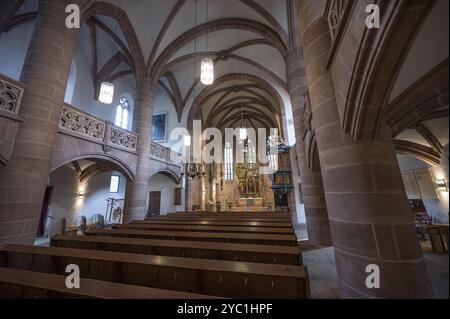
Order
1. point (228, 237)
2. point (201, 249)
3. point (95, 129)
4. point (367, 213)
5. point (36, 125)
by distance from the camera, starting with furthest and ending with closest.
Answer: point (95, 129), point (36, 125), point (228, 237), point (201, 249), point (367, 213)

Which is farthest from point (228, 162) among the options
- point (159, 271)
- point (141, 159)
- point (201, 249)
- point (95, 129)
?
point (159, 271)

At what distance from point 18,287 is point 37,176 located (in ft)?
9.82

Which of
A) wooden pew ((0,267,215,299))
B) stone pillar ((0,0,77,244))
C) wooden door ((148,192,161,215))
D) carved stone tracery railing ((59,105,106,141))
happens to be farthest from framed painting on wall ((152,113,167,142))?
wooden pew ((0,267,215,299))

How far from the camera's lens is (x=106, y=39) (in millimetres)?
8242

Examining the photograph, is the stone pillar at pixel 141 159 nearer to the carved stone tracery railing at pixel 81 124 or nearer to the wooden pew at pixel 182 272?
the carved stone tracery railing at pixel 81 124

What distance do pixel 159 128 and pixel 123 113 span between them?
234cm

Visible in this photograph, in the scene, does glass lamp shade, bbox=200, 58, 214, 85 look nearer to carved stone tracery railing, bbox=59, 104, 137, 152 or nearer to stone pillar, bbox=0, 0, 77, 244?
stone pillar, bbox=0, 0, 77, 244

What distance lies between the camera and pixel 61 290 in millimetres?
1334

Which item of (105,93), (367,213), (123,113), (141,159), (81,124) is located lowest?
(367,213)

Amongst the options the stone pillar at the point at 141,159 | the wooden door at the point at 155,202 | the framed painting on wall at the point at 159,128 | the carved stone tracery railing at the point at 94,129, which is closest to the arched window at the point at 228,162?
the framed painting on wall at the point at 159,128

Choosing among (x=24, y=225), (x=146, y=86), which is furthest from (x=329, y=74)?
(x=146, y=86)

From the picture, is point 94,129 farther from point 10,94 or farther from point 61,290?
point 61,290

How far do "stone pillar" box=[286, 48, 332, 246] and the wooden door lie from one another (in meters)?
8.47

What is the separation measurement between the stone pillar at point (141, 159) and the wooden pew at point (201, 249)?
3.65 metres
